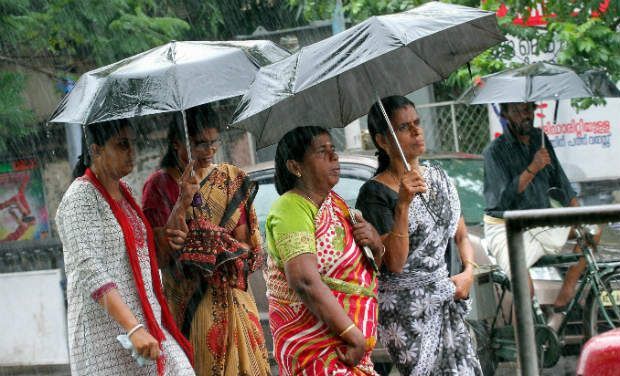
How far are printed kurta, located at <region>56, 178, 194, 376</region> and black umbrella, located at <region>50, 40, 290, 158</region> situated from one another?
341mm

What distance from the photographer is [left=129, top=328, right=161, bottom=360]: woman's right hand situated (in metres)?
4.12

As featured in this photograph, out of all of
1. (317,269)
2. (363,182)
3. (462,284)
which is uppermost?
(317,269)

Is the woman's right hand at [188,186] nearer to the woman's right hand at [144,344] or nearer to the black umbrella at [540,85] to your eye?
the woman's right hand at [144,344]

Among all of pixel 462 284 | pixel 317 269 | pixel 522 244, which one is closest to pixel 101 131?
pixel 317 269

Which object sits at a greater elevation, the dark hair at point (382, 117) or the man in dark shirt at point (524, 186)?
the dark hair at point (382, 117)

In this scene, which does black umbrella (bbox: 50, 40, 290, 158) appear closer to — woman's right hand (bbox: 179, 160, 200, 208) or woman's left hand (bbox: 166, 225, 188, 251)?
woman's right hand (bbox: 179, 160, 200, 208)

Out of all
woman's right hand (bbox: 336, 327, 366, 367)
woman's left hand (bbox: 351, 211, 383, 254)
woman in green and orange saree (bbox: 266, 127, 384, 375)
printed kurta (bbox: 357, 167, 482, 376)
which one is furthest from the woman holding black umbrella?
woman's right hand (bbox: 336, 327, 366, 367)

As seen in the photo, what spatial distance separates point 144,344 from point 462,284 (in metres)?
1.43

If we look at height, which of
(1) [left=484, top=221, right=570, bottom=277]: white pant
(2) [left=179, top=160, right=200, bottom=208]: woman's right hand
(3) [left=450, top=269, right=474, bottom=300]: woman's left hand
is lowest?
(1) [left=484, top=221, right=570, bottom=277]: white pant

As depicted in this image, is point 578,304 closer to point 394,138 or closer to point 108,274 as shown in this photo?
point 394,138

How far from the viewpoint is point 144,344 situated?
4113mm

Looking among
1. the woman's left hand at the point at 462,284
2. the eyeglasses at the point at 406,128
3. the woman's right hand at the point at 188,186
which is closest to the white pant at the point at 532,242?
Answer: the woman's left hand at the point at 462,284

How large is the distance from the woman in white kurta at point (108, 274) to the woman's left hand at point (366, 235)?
3.01 feet

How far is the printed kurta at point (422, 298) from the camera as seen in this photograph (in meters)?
4.47
